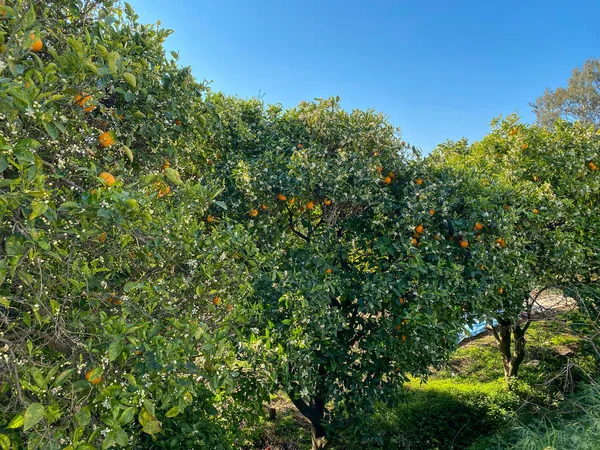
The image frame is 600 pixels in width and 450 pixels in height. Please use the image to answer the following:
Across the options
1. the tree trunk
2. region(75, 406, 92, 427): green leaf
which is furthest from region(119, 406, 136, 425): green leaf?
the tree trunk

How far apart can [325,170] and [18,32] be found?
2136mm

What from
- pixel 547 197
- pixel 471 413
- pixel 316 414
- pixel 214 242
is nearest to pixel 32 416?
pixel 214 242

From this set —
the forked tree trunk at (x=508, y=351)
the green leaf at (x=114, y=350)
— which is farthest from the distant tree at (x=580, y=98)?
the green leaf at (x=114, y=350)

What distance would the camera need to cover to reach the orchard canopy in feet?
4.93

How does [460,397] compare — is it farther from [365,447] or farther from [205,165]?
[205,165]

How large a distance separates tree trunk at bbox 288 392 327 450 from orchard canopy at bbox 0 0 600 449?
0.06 feet

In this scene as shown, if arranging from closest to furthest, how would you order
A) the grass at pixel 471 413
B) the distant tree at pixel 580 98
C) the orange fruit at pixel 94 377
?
the orange fruit at pixel 94 377
the grass at pixel 471 413
the distant tree at pixel 580 98

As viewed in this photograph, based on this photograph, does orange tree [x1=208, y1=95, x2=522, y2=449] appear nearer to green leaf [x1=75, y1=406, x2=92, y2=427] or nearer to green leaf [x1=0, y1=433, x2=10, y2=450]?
green leaf [x1=75, y1=406, x2=92, y2=427]

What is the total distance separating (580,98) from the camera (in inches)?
973

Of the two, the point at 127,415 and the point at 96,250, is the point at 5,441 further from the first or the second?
the point at 96,250

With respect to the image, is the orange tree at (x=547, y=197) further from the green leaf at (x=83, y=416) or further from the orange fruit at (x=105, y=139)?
the green leaf at (x=83, y=416)

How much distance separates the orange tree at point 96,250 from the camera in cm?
139

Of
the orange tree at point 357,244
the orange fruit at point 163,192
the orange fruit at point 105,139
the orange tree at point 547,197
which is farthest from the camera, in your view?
the orange tree at point 547,197

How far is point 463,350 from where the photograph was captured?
7531 mm
